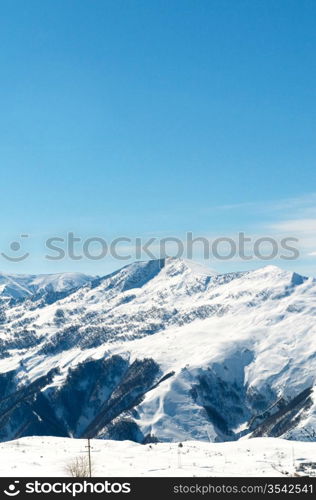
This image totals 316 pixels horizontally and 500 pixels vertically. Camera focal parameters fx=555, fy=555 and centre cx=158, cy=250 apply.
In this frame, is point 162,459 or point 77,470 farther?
point 162,459

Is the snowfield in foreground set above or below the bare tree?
below

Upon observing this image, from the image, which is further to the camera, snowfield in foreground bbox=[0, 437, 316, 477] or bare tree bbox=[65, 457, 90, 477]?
snowfield in foreground bbox=[0, 437, 316, 477]

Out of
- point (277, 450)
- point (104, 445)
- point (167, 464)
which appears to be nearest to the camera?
point (167, 464)

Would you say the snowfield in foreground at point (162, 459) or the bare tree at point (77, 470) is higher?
the bare tree at point (77, 470)

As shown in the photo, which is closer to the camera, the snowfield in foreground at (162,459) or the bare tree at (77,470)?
the bare tree at (77,470)

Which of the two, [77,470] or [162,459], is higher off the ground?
[77,470]
